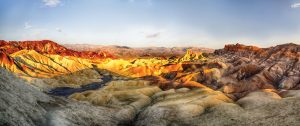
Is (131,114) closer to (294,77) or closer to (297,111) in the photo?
(297,111)

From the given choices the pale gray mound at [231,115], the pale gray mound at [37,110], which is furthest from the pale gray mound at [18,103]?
the pale gray mound at [231,115]

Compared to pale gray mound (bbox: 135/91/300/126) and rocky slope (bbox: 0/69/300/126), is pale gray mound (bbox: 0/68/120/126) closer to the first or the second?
rocky slope (bbox: 0/69/300/126)

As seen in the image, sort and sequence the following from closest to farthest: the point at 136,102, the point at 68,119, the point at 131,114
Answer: the point at 68,119 < the point at 131,114 < the point at 136,102

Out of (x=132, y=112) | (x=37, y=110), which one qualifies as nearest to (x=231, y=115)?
(x=132, y=112)

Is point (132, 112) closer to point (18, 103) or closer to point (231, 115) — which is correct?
point (231, 115)

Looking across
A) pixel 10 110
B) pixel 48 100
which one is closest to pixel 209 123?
pixel 48 100

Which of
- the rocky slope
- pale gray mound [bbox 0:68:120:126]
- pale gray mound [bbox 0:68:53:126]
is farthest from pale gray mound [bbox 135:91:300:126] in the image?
pale gray mound [bbox 0:68:53:126]

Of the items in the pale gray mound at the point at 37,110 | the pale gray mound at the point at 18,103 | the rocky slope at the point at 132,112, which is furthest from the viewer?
the rocky slope at the point at 132,112

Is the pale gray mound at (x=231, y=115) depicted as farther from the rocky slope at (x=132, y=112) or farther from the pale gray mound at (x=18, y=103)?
the pale gray mound at (x=18, y=103)
